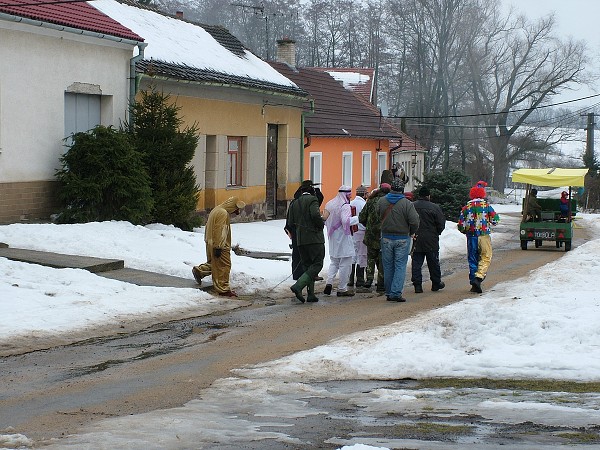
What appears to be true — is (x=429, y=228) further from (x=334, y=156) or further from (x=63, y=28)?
(x=334, y=156)

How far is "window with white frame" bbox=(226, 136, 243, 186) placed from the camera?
2798 centimetres

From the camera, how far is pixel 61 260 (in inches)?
619

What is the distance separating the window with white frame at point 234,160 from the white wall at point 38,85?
22.9ft

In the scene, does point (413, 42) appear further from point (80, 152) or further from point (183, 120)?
point (80, 152)

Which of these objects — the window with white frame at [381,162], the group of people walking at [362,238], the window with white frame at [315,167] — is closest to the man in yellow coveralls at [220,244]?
the group of people walking at [362,238]

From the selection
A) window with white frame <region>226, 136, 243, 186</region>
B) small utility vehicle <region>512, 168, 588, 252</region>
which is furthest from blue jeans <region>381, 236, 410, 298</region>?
small utility vehicle <region>512, 168, 588, 252</region>

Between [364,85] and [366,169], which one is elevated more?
[364,85]

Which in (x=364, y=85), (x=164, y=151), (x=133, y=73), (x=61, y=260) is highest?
(x=364, y=85)

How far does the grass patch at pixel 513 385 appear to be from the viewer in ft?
28.7

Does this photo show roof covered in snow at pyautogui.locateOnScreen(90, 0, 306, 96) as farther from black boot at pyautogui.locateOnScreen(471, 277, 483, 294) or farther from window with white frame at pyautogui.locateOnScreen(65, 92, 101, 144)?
black boot at pyautogui.locateOnScreen(471, 277, 483, 294)

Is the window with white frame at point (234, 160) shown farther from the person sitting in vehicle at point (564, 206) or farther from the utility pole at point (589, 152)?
the utility pole at point (589, 152)

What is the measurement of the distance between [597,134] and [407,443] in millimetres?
135349

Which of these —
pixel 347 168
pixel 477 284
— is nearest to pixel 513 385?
pixel 477 284

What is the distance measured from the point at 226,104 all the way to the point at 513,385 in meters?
18.9
